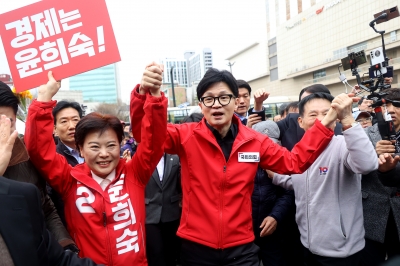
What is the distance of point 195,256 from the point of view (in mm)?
2008

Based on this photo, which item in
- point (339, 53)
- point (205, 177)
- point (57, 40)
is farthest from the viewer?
point (339, 53)

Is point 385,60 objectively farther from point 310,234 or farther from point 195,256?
point 195,256

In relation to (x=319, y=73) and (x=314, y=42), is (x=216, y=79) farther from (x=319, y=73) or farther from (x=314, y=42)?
(x=314, y=42)

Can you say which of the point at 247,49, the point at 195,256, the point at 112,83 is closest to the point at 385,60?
the point at 195,256

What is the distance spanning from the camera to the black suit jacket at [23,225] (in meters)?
1.09

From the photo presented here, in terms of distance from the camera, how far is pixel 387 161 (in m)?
2.25

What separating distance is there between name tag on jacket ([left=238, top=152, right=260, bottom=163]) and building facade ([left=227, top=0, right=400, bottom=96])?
33.5 metres

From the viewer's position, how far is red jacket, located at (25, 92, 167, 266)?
1764 mm

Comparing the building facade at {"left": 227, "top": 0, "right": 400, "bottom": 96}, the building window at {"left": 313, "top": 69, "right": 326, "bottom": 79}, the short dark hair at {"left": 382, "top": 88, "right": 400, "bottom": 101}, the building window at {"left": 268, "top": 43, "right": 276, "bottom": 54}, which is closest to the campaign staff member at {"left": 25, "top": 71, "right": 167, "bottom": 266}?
the short dark hair at {"left": 382, "top": 88, "right": 400, "bottom": 101}

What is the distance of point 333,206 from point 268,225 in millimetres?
585

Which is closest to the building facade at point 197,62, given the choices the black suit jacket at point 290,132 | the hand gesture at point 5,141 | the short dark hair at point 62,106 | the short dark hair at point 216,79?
the black suit jacket at point 290,132

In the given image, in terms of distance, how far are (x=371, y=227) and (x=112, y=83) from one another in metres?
97.1

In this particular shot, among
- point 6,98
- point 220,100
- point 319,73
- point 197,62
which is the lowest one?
point 220,100

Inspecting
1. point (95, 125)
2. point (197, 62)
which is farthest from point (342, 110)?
point (197, 62)
